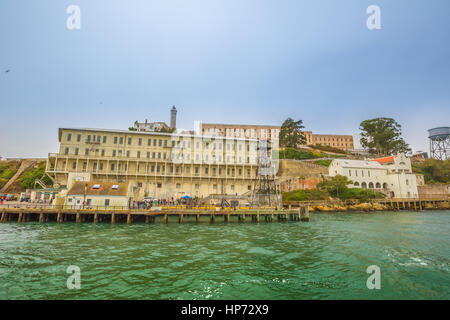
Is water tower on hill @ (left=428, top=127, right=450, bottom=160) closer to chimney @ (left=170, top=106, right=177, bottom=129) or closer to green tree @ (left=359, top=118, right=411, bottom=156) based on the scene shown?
green tree @ (left=359, top=118, right=411, bottom=156)

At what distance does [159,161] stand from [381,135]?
212 feet

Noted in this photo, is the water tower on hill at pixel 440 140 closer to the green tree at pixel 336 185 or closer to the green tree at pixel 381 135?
the green tree at pixel 381 135

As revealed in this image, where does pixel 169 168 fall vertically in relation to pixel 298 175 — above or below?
above

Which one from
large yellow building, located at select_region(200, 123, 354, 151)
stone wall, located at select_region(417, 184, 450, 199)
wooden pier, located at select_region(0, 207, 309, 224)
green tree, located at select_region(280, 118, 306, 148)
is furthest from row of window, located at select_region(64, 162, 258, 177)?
stone wall, located at select_region(417, 184, 450, 199)

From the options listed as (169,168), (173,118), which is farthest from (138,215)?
(173,118)

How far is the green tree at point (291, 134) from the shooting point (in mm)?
72938

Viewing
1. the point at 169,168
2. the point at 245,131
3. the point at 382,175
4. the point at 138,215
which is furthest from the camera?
the point at 245,131

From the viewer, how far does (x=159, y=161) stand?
49.2m

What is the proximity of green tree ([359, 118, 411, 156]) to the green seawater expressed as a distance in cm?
6006

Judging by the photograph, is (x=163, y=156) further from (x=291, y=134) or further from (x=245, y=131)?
(x=245, y=131)

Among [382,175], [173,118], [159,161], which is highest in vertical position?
[173,118]

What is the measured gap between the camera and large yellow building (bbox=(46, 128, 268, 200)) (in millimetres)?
47562

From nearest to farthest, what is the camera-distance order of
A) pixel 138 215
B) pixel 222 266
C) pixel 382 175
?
pixel 222 266, pixel 138 215, pixel 382 175
